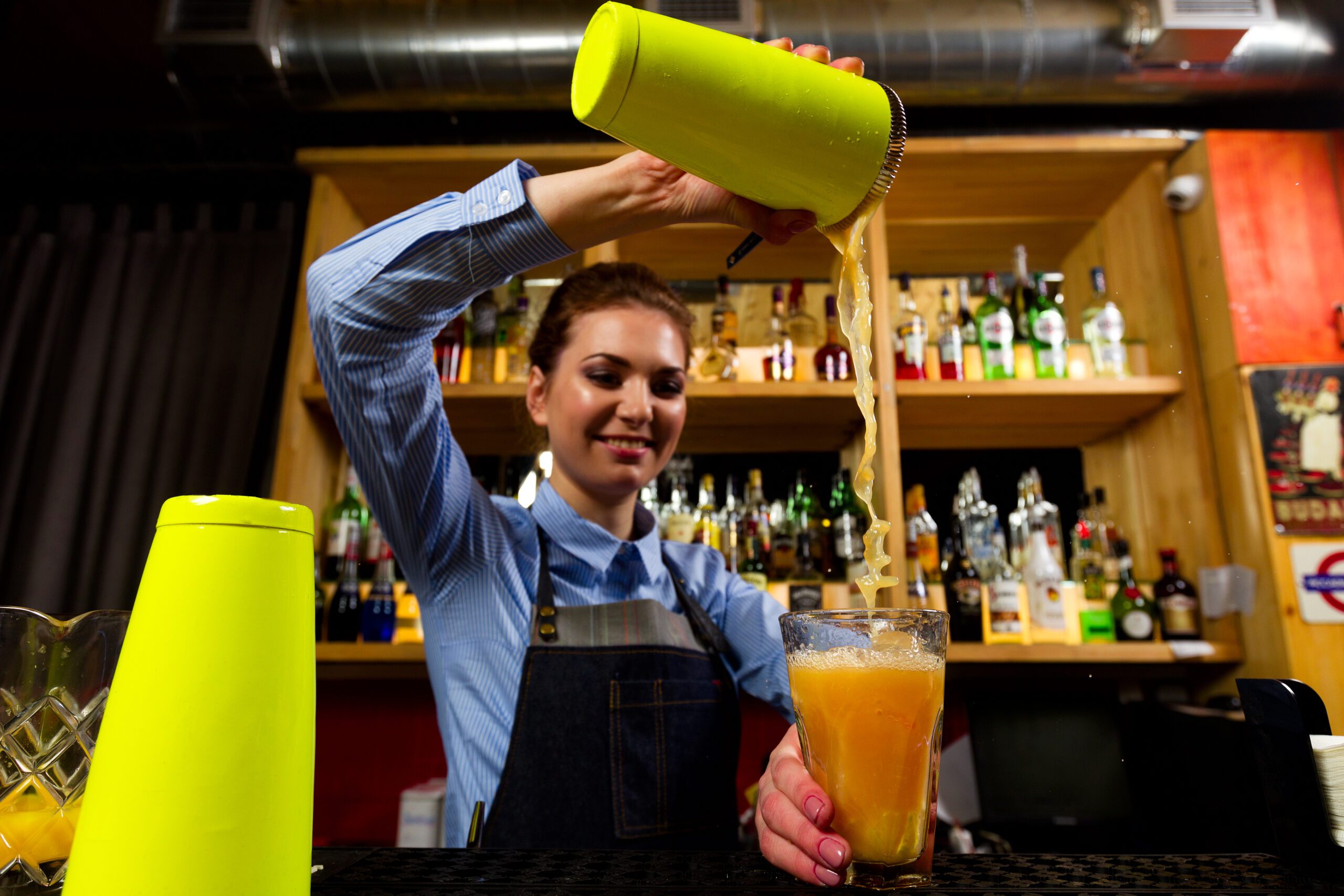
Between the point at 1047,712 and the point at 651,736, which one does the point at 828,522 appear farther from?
the point at 651,736

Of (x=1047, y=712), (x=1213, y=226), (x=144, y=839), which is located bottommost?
(x=1047, y=712)

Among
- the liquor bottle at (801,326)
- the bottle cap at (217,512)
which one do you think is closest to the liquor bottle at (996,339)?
the liquor bottle at (801,326)

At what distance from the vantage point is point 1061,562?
209cm

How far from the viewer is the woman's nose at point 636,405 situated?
1.26m

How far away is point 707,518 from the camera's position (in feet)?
7.33

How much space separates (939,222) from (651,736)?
1.74 metres

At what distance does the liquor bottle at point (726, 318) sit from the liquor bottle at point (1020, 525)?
907 millimetres

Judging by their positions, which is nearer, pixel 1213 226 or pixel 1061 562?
pixel 1213 226

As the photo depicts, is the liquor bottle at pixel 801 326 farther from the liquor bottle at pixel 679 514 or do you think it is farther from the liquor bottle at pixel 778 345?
the liquor bottle at pixel 679 514

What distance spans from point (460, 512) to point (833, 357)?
1234 millimetres

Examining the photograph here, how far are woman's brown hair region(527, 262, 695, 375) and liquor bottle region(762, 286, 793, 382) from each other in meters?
0.63

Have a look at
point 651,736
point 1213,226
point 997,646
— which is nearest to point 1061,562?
point 997,646

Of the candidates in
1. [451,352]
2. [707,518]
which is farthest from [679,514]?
[451,352]

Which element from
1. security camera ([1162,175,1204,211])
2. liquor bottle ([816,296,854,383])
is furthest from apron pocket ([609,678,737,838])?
security camera ([1162,175,1204,211])
